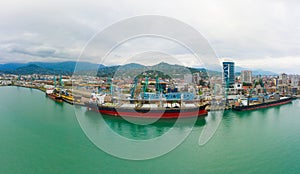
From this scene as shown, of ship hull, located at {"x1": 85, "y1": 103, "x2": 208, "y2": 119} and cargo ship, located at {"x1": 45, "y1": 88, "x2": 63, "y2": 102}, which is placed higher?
Result: cargo ship, located at {"x1": 45, "y1": 88, "x2": 63, "y2": 102}

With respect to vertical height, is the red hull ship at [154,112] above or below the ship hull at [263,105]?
above

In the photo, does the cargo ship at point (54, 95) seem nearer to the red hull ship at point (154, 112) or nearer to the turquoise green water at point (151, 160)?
the red hull ship at point (154, 112)

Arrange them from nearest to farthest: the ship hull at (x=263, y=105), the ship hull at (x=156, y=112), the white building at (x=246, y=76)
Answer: the ship hull at (x=156, y=112) → the ship hull at (x=263, y=105) → the white building at (x=246, y=76)

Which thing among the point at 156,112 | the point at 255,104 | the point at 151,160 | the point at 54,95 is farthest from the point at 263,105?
the point at 54,95

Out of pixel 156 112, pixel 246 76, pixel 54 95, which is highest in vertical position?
pixel 246 76

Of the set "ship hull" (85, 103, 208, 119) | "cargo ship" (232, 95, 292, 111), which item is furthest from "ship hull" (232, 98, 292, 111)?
"ship hull" (85, 103, 208, 119)

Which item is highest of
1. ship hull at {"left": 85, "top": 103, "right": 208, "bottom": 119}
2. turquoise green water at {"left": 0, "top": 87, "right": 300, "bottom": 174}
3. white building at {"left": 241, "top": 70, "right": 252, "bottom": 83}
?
white building at {"left": 241, "top": 70, "right": 252, "bottom": 83}

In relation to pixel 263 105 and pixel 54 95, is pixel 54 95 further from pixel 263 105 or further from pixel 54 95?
pixel 263 105

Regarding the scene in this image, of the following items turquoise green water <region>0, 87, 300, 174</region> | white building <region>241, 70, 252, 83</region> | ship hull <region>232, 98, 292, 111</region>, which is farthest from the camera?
white building <region>241, 70, 252, 83</region>

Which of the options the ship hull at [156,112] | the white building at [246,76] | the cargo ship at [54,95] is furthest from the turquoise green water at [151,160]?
the white building at [246,76]

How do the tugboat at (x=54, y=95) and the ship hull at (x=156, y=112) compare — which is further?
the tugboat at (x=54, y=95)

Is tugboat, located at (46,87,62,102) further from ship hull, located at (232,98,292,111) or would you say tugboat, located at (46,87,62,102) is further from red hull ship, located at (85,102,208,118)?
ship hull, located at (232,98,292,111)
